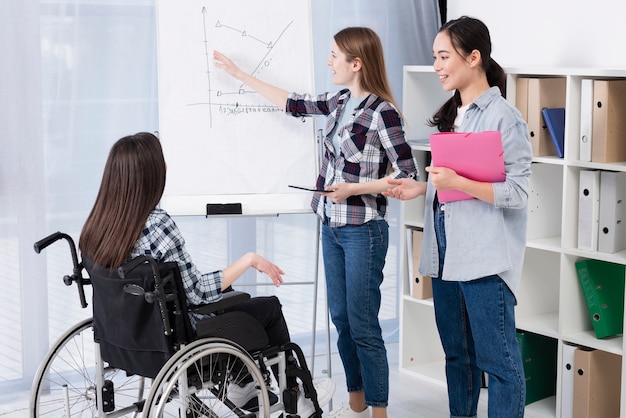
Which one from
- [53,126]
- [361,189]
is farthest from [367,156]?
[53,126]

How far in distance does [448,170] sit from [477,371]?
748mm

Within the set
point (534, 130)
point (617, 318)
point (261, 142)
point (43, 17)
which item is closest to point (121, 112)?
point (43, 17)

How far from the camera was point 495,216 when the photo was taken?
99.8 inches

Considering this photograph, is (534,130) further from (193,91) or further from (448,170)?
(193,91)

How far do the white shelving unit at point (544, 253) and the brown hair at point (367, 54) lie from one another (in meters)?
0.57

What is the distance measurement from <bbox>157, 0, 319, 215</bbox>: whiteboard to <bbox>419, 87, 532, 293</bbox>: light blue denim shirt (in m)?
0.83

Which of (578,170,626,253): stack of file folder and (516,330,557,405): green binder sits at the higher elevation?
(578,170,626,253): stack of file folder

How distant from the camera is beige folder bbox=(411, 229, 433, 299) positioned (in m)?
3.74

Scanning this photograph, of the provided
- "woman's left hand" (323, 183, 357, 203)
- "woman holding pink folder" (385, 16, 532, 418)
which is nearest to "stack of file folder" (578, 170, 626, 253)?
"woman holding pink folder" (385, 16, 532, 418)

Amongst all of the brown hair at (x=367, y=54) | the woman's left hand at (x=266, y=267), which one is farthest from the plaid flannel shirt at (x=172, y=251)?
the brown hair at (x=367, y=54)

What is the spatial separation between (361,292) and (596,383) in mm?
928

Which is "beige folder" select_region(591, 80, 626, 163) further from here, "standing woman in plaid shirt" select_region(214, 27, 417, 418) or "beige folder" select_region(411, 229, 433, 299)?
"beige folder" select_region(411, 229, 433, 299)

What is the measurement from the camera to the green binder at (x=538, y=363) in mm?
3428

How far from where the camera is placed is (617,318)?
10.5 ft
